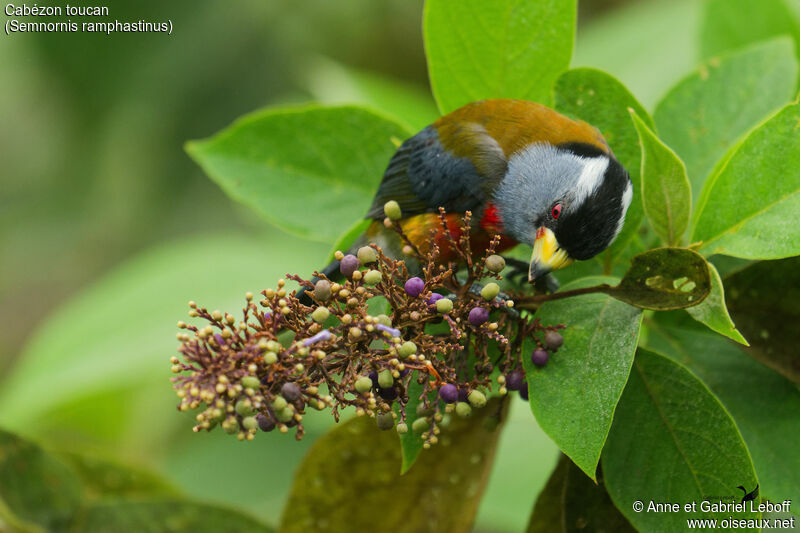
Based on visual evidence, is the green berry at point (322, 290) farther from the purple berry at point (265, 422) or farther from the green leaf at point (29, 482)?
the green leaf at point (29, 482)

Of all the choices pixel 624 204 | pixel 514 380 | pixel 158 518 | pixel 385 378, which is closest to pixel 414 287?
pixel 385 378

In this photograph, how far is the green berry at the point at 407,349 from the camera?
3.83 feet

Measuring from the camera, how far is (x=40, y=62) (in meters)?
6.26

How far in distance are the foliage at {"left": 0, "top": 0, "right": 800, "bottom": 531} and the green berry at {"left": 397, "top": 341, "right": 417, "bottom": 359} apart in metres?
0.09

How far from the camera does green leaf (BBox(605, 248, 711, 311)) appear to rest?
1171 millimetres

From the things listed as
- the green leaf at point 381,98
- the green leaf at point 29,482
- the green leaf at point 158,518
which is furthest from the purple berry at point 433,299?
the green leaf at point 381,98

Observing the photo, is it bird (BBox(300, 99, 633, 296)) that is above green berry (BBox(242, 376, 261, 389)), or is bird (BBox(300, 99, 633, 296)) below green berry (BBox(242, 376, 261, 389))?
above

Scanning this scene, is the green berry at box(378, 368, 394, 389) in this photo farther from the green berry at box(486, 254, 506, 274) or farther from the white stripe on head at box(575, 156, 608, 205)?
the white stripe on head at box(575, 156, 608, 205)

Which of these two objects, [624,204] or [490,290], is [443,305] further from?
[624,204]

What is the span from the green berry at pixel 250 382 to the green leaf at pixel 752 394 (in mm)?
849

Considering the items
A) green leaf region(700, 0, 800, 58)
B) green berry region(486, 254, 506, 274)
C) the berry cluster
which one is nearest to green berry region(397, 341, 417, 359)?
the berry cluster

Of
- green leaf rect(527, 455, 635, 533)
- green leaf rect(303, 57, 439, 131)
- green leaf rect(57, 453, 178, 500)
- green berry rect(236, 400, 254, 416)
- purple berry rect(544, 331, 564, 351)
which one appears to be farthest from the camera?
green leaf rect(303, 57, 439, 131)

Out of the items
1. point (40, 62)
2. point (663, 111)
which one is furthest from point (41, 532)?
point (40, 62)

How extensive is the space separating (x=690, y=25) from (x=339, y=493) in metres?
2.94
